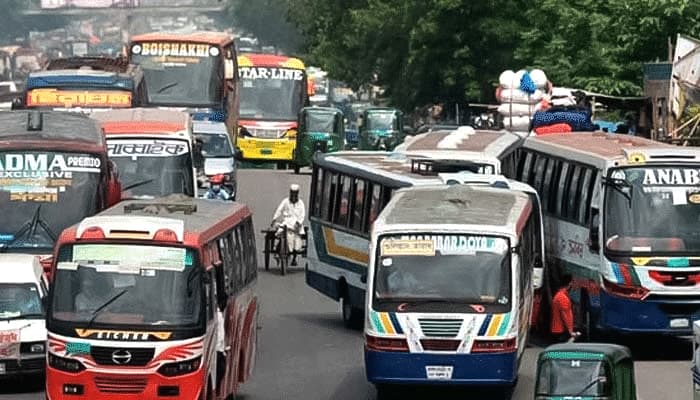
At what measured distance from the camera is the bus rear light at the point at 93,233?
19.9 meters

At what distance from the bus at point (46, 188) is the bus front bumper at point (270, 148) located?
3252cm

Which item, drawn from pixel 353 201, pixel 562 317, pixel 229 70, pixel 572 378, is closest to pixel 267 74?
pixel 229 70

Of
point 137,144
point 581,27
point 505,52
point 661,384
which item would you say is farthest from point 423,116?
point 661,384

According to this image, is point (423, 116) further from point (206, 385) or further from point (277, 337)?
point (206, 385)

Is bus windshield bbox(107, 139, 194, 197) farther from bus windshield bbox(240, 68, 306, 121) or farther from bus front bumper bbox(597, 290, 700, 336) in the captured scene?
bus windshield bbox(240, 68, 306, 121)

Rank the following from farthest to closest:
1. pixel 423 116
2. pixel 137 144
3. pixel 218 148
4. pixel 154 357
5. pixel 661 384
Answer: pixel 423 116 < pixel 218 148 < pixel 137 144 < pixel 661 384 < pixel 154 357

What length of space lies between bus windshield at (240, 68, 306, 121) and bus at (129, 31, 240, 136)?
13.3m

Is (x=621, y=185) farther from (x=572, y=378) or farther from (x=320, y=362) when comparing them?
(x=572, y=378)

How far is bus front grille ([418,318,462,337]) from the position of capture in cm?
2200

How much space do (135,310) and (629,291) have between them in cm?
891

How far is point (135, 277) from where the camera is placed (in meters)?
19.8

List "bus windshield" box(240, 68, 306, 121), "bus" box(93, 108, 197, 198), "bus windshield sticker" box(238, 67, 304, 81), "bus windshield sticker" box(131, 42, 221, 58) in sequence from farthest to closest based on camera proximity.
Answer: "bus windshield sticker" box(238, 67, 304, 81)
"bus windshield" box(240, 68, 306, 121)
"bus windshield sticker" box(131, 42, 221, 58)
"bus" box(93, 108, 197, 198)

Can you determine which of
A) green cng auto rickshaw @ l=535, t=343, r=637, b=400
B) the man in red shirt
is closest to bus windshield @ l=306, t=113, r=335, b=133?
the man in red shirt

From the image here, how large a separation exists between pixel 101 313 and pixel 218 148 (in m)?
22.2
